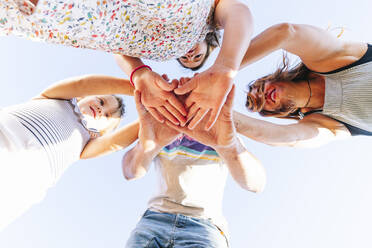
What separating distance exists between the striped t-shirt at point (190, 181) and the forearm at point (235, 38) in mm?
546

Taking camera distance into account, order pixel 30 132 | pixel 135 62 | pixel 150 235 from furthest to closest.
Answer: pixel 135 62, pixel 150 235, pixel 30 132

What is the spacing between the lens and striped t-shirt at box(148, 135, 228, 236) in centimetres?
118

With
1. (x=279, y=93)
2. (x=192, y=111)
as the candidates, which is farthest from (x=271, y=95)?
(x=192, y=111)

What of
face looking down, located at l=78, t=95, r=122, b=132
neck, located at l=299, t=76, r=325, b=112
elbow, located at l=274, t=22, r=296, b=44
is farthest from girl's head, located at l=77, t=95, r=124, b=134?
neck, located at l=299, t=76, r=325, b=112

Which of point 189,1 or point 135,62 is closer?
point 189,1

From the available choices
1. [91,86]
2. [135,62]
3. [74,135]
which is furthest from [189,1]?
[74,135]

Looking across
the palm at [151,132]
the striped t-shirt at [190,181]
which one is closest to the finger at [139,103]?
the palm at [151,132]

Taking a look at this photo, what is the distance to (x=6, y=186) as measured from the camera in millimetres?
678

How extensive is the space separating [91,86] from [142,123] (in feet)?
1.22

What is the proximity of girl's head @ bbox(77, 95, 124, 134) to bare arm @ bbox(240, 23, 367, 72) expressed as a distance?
1.04m

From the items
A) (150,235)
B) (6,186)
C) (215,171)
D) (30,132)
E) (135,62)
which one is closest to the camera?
(6,186)

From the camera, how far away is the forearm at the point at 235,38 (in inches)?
35.2

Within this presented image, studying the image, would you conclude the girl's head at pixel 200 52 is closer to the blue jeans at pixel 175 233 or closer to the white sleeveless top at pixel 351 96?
the white sleeveless top at pixel 351 96

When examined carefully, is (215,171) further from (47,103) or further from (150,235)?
(47,103)
